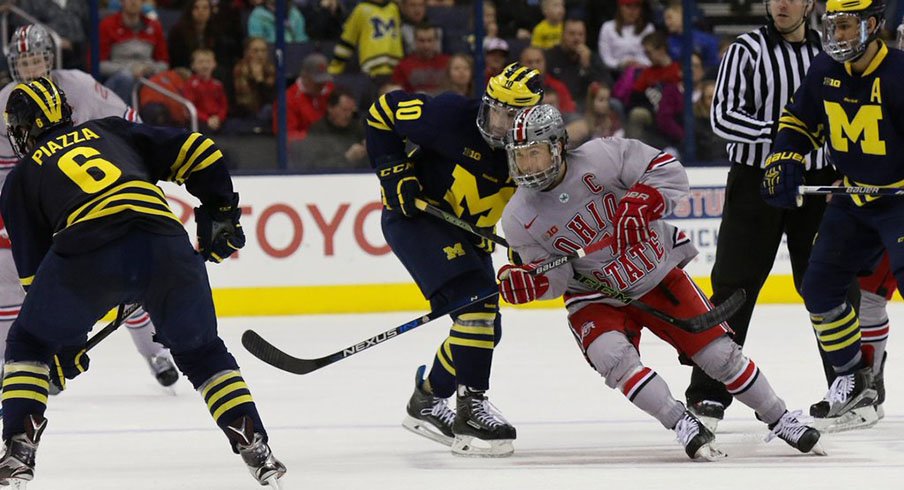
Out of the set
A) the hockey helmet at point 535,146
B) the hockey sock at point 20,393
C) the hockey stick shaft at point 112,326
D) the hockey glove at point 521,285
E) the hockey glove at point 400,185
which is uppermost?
the hockey helmet at point 535,146

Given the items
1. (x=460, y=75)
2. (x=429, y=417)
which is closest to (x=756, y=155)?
(x=429, y=417)

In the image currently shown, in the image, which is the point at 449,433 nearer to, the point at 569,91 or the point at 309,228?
the point at 309,228

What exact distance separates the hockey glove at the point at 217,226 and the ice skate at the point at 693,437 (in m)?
1.19

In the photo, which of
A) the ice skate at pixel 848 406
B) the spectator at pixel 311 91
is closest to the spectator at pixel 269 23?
the spectator at pixel 311 91

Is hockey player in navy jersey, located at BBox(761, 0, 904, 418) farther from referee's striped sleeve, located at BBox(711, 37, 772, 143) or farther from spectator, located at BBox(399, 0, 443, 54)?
spectator, located at BBox(399, 0, 443, 54)

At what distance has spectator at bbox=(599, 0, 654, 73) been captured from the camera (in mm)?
8555

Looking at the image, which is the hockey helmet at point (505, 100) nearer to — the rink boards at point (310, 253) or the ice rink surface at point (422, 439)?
the ice rink surface at point (422, 439)

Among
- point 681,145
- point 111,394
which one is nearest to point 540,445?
point 111,394

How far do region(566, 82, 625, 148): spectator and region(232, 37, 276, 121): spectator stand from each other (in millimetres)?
1647

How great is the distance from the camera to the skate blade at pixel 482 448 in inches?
162

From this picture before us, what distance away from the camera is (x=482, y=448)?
4215mm

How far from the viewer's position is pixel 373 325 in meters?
7.30

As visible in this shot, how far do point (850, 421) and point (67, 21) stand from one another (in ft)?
16.5

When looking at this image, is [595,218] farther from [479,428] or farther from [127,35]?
[127,35]
